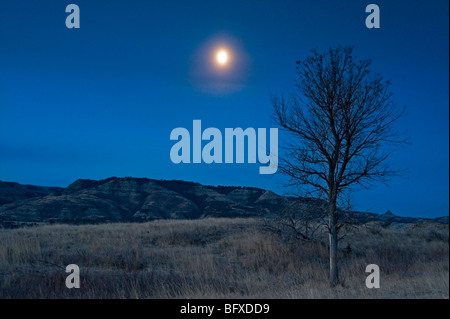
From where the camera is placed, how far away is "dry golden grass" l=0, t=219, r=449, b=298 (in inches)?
418

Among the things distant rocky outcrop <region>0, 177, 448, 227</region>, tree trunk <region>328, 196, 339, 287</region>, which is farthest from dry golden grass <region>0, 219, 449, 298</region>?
distant rocky outcrop <region>0, 177, 448, 227</region>

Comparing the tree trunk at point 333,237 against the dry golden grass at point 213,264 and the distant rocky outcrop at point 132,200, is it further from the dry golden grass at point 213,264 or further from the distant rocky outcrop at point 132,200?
the distant rocky outcrop at point 132,200

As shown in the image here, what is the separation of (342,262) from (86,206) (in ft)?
213

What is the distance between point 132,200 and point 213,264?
248 ft

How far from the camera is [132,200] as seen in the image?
87875mm

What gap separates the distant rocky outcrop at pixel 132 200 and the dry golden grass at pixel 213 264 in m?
42.4

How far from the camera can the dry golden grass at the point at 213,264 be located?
10625 mm

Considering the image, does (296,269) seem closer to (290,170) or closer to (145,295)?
(290,170)

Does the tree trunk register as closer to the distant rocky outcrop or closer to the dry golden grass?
the dry golden grass

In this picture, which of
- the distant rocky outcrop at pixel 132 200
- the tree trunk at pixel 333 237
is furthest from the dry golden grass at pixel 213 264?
the distant rocky outcrop at pixel 132 200

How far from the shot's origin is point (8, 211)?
66.9 meters

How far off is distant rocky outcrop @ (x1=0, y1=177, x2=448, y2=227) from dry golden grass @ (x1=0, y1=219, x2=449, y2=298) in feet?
139

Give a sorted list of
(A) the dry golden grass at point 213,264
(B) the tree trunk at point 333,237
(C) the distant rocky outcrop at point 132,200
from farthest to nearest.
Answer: (C) the distant rocky outcrop at point 132,200, (B) the tree trunk at point 333,237, (A) the dry golden grass at point 213,264
